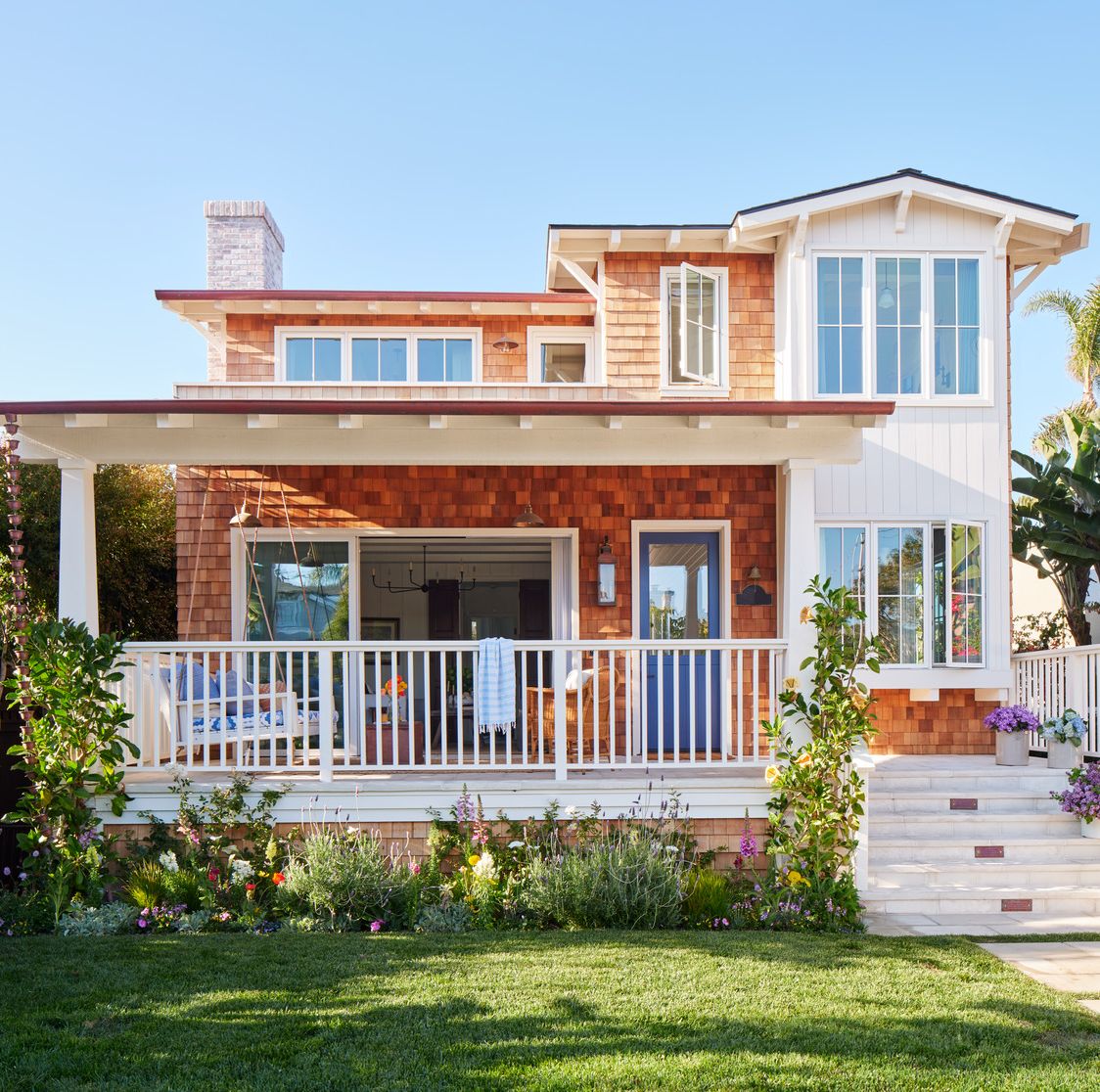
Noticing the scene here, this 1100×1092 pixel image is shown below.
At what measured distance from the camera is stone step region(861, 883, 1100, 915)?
22.9ft

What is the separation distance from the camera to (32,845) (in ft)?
21.5

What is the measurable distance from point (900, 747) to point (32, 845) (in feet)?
24.3

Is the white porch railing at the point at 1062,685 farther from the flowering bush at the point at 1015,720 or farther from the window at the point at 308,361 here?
the window at the point at 308,361

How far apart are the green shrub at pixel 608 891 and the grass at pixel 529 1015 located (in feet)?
Answer: 0.85

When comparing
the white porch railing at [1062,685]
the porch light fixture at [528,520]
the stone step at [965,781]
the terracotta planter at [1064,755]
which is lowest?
the stone step at [965,781]

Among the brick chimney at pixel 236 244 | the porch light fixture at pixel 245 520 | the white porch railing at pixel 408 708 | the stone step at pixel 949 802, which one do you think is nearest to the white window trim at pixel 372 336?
the porch light fixture at pixel 245 520

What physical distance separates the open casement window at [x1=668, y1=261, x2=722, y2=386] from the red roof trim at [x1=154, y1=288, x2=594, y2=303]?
112 centimetres

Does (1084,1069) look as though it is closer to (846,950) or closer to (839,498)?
(846,950)

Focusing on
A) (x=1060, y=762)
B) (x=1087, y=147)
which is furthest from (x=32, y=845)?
(x=1087, y=147)

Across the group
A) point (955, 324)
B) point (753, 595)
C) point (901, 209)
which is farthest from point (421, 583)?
point (901, 209)

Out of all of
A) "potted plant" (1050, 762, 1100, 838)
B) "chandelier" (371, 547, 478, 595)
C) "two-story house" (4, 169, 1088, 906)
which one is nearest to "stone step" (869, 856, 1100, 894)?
"potted plant" (1050, 762, 1100, 838)

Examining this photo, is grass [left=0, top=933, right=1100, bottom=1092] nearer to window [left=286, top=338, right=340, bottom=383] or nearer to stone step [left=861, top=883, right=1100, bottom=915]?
stone step [left=861, top=883, right=1100, bottom=915]

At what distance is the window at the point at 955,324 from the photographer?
9641mm

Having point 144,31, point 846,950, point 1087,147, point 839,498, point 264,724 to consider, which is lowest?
point 846,950
